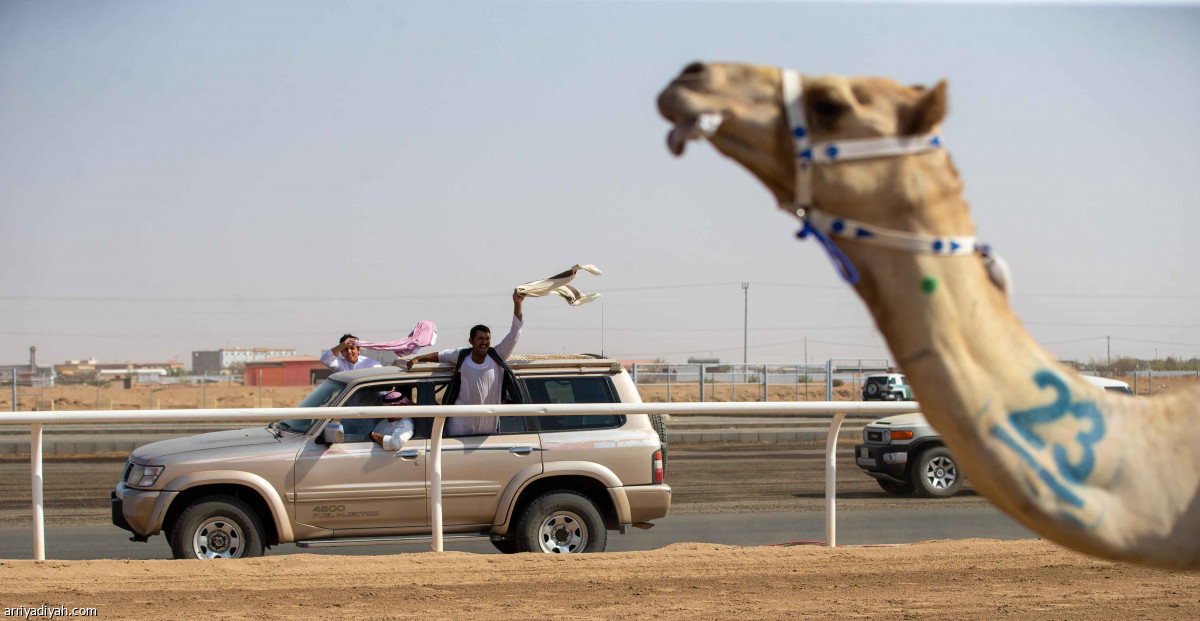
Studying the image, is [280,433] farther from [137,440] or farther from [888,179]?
[137,440]

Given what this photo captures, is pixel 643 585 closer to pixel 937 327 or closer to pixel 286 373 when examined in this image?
pixel 937 327

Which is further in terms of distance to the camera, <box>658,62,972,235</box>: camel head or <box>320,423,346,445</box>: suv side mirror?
<box>320,423,346,445</box>: suv side mirror

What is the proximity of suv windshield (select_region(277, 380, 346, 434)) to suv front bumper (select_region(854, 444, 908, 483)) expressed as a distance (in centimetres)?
790

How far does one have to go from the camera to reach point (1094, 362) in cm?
4391

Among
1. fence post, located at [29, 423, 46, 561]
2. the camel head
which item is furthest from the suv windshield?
the camel head

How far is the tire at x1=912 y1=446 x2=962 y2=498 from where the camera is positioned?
13836 millimetres

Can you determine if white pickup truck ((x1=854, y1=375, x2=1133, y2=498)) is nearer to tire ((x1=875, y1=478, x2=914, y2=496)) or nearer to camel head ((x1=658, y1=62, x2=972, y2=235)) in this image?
tire ((x1=875, y1=478, x2=914, y2=496))

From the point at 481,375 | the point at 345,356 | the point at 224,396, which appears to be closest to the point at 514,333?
the point at 481,375

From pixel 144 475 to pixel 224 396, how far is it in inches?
1983

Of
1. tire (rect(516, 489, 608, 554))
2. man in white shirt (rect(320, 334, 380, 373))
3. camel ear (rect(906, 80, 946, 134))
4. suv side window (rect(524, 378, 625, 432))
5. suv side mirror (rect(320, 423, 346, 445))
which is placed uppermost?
camel ear (rect(906, 80, 946, 134))

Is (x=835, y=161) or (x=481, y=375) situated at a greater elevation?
(x=835, y=161)

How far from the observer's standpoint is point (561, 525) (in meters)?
9.14

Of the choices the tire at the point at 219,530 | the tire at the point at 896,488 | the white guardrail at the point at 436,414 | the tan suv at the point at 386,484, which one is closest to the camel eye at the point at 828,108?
the white guardrail at the point at 436,414

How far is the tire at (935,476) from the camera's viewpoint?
45.4ft
